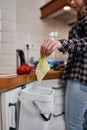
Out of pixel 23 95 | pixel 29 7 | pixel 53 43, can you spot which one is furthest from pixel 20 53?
pixel 53 43

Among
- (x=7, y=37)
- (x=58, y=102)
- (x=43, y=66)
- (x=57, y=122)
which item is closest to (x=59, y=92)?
(x=58, y=102)

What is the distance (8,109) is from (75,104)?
0.40 meters

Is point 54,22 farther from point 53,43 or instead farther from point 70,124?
point 53,43

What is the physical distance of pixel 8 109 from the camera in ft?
2.85

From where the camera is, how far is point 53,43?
2.51 ft

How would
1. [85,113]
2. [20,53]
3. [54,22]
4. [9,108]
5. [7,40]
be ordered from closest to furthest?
[9,108]
[85,113]
[7,40]
[20,53]
[54,22]

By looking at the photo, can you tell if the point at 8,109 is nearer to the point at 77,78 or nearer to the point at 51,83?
the point at 77,78

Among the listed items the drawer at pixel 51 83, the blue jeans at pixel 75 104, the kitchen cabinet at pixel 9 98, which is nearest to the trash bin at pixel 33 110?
the kitchen cabinet at pixel 9 98

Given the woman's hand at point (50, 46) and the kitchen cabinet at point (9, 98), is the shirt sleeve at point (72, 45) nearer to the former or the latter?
the woman's hand at point (50, 46)

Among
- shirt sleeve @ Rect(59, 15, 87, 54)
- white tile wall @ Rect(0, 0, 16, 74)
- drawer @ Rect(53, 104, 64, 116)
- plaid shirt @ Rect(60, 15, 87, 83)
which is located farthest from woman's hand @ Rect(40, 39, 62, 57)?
white tile wall @ Rect(0, 0, 16, 74)

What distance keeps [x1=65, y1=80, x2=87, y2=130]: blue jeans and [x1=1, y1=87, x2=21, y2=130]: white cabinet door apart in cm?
33

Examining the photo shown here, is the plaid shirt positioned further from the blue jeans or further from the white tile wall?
the white tile wall

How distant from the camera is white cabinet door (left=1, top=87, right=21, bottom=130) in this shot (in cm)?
85

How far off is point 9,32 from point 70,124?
1.08 meters
